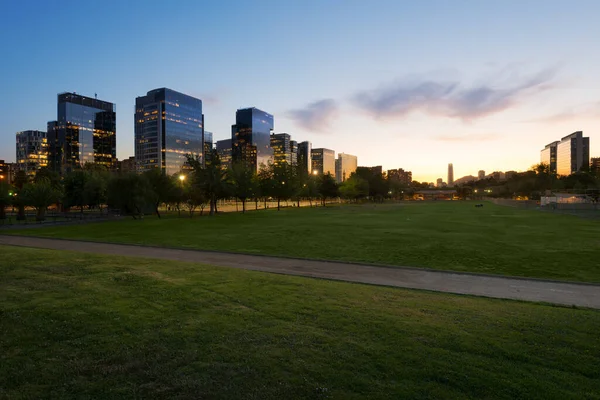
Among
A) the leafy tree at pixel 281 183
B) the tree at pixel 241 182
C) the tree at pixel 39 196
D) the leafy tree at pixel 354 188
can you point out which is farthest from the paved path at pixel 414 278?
the leafy tree at pixel 354 188

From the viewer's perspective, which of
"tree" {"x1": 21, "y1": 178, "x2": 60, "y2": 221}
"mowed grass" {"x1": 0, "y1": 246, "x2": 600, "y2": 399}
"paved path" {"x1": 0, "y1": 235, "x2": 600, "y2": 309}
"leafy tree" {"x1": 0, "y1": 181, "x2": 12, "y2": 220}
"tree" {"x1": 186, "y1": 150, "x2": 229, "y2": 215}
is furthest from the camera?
"tree" {"x1": 186, "y1": 150, "x2": 229, "y2": 215}

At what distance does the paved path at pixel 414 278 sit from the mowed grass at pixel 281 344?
1.61 meters

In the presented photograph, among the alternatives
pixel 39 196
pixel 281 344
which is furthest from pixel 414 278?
pixel 39 196

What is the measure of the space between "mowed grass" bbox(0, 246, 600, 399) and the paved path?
5.28ft

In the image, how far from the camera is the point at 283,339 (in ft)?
22.5

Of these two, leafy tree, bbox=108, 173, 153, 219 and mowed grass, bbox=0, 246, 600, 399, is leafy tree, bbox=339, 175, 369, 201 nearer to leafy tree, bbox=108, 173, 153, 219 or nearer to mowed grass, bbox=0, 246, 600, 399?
leafy tree, bbox=108, 173, 153, 219

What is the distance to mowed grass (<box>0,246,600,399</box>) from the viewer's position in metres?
5.20

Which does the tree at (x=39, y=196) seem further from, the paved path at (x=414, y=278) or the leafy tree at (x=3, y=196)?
the paved path at (x=414, y=278)

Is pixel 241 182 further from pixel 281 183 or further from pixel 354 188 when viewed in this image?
pixel 354 188

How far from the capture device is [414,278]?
1387 centimetres

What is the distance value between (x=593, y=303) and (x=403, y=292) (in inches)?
221

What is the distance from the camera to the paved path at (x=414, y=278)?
11516 mm

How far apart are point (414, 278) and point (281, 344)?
877cm

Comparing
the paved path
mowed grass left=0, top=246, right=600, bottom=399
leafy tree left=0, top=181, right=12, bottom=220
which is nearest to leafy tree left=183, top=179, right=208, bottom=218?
leafy tree left=0, top=181, right=12, bottom=220
